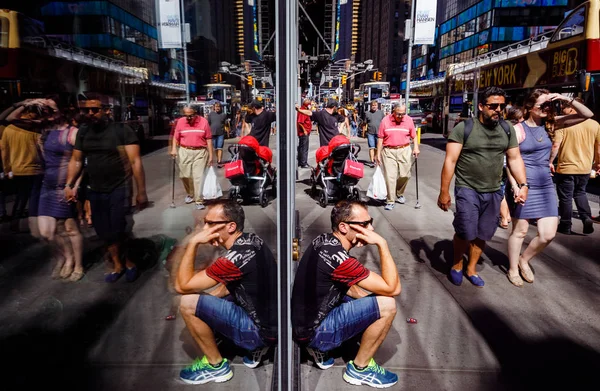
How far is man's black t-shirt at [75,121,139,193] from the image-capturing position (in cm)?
116

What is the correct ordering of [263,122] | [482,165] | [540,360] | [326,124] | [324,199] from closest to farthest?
[263,122] < [540,360] < [482,165] < [324,199] < [326,124]

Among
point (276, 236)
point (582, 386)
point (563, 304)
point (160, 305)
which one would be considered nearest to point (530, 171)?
point (563, 304)

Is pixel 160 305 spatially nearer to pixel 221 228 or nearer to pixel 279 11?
pixel 221 228

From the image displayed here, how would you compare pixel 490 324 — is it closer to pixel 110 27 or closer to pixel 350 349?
pixel 350 349

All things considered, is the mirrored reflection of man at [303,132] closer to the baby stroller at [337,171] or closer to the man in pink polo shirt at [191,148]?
the baby stroller at [337,171]

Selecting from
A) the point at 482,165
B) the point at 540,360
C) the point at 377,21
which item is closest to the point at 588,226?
the point at 482,165

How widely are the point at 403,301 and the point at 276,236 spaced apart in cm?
258

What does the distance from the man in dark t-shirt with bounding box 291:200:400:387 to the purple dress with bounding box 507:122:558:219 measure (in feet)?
7.88

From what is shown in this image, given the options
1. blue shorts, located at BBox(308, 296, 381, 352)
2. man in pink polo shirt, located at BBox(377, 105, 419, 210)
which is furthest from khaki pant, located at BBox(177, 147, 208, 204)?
man in pink polo shirt, located at BBox(377, 105, 419, 210)

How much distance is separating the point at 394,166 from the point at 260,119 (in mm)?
5515

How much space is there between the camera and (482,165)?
4027 mm

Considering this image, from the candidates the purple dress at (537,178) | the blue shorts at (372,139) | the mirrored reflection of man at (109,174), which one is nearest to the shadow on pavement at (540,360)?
the purple dress at (537,178)

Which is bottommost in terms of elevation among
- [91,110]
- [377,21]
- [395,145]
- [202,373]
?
[202,373]

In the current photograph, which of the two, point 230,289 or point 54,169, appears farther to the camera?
point 230,289
